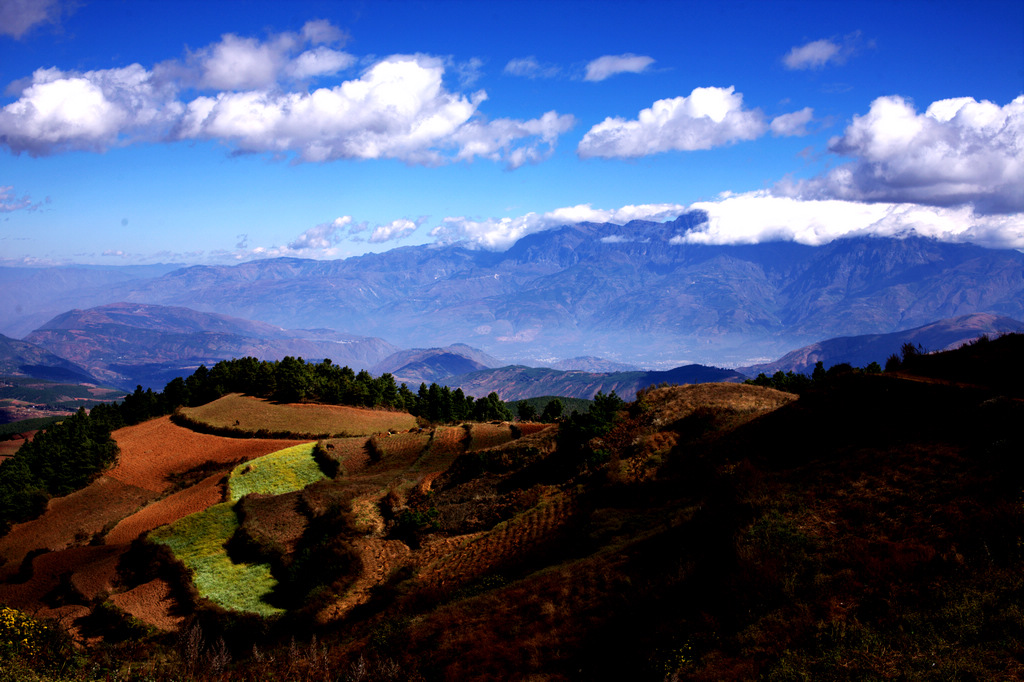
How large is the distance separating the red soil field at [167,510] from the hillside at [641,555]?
0.91 ft

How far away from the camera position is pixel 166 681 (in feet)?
40.2

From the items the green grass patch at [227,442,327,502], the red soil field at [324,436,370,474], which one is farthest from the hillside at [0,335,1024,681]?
the red soil field at [324,436,370,474]

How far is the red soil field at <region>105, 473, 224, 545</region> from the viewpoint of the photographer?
33.8 metres

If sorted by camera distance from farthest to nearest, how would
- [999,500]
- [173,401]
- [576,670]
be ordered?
[173,401]
[999,500]
[576,670]

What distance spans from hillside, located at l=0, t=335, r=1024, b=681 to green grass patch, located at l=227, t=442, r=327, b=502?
43 centimetres

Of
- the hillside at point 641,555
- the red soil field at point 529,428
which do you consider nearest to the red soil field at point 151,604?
the hillside at point 641,555

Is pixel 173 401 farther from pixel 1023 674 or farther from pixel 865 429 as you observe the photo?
pixel 1023 674

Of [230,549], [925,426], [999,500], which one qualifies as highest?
[925,426]

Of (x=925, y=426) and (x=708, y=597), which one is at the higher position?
(x=925, y=426)

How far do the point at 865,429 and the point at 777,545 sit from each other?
8681mm

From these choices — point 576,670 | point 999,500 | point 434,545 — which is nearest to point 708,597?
point 576,670

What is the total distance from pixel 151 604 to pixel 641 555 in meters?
22.2

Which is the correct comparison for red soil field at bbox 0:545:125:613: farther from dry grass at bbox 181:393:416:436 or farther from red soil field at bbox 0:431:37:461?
red soil field at bbox 0:431:37:461

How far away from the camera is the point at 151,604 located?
78.7ft
